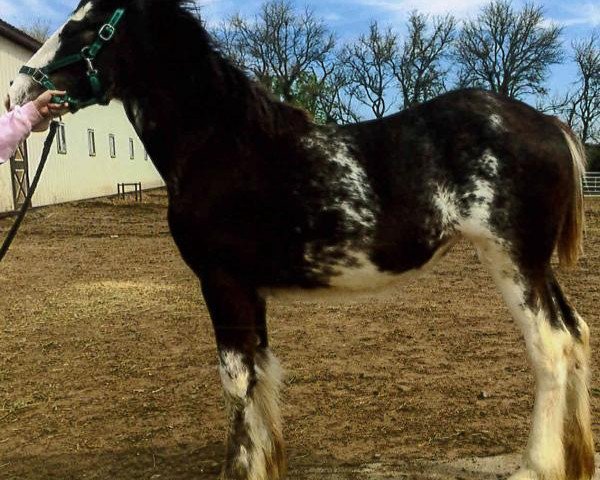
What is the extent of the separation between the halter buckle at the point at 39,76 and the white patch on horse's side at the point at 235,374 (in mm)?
1541

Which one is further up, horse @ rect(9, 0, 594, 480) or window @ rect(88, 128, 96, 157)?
window @ rect(88, 128, 96, 157)

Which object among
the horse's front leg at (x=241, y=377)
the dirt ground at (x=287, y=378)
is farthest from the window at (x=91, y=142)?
the horse's front leg at (x=241, y=377)

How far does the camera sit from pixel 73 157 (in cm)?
2269

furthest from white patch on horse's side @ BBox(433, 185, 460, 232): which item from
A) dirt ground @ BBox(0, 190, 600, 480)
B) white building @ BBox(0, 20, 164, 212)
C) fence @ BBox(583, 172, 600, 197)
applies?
fence @ BBox(583, 172, 600, 197)

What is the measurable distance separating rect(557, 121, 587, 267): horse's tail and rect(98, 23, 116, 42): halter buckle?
7.13ft

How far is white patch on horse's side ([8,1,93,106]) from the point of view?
9.18ft

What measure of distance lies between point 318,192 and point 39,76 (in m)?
1.43

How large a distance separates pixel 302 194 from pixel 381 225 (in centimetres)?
39

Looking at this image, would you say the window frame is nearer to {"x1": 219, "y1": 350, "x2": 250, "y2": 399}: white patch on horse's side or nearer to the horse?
the horse

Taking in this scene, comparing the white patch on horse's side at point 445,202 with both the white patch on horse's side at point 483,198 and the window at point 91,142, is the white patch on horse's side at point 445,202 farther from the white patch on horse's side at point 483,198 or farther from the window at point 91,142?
the window at point 91,142

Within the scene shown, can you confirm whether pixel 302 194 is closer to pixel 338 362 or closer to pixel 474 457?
pixel 474 457

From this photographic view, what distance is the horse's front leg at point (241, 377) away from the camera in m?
2.83

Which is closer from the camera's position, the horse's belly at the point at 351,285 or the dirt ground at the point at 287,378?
the horse's belly at the point at 351,285

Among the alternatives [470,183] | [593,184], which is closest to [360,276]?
[470,183]
